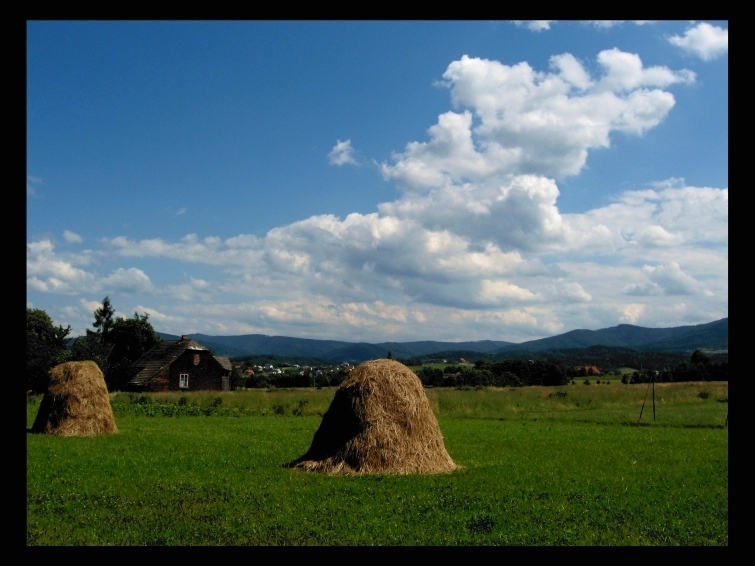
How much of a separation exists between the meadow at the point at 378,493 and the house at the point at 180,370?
44606 millimetres

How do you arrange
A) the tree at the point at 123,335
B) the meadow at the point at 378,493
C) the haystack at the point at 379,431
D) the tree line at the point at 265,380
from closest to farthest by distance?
1. the meadow at the point at 378,493
2. the haystack at the point at 379,431
3. the tree line at the point at 265,380
4. the tree at the point at 123,335

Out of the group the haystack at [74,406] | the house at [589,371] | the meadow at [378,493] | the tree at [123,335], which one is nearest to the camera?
the meadow at [378,493]

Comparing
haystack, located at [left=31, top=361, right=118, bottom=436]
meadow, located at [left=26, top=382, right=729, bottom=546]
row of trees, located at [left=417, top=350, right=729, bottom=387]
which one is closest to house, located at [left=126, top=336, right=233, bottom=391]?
row of trees, located at [left=417, top=350, right=729, bottom=387]

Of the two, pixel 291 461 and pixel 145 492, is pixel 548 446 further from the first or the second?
pixel 145 492

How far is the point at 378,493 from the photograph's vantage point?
515 inches

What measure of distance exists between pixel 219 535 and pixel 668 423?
31277 mm

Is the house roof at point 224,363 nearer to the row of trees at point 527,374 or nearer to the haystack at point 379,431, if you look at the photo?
the row of trees at point 527,374

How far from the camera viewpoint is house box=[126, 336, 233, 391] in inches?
2729

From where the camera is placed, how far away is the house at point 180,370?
69312 millimetres

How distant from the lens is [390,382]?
54.9 feet


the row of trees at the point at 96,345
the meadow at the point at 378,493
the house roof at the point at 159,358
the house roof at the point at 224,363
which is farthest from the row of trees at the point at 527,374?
the meadow at the point at 378,493

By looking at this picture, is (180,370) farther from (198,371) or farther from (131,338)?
(131,338)

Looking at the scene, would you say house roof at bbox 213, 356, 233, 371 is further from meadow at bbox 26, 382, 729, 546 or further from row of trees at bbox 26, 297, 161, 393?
meadow at bbox 26, 382, 729, 546
